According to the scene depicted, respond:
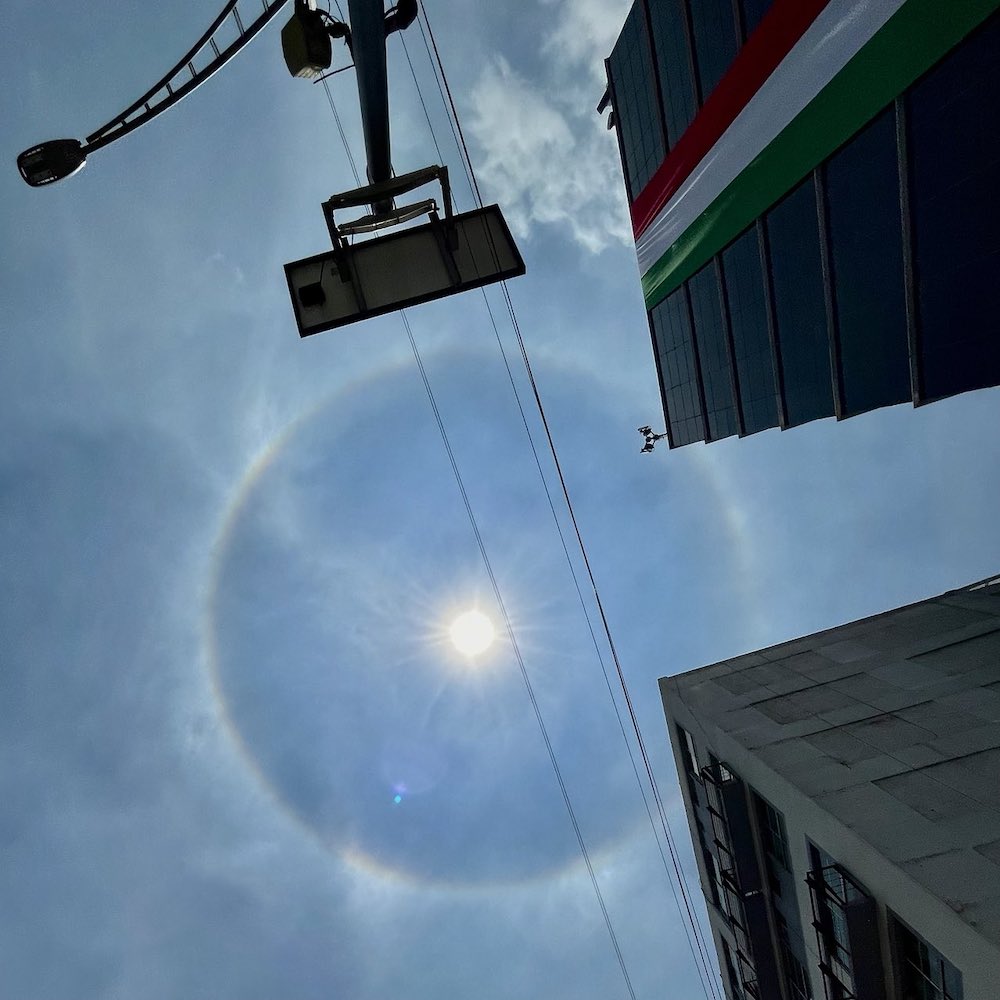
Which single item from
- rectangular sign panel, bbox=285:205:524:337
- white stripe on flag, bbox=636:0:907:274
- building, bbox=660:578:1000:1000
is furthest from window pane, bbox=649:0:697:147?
rectangular sign panel, bbox=285:205:524:337

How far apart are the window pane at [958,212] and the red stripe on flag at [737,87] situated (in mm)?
5443

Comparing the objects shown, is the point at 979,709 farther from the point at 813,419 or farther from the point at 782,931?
the point at 813,419

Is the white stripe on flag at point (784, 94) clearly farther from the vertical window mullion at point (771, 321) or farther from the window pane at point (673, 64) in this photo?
the vertical window mullion at point (771, 321)

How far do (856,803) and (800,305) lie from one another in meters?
17.4

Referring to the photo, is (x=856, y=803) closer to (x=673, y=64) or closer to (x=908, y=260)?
(x=908, y=260)

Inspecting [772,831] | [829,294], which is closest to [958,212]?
A: [829,294]

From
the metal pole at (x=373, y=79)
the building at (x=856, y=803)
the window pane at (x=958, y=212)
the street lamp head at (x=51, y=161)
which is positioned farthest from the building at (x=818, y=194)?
the street lamp head at (x=51, y=161)

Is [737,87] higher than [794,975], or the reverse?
[737,87]

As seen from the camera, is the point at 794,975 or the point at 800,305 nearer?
the point at 794,975

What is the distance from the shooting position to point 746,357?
1056 inches

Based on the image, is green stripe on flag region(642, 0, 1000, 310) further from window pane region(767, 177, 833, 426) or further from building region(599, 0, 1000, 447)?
window pane region(767, 177, 833, 426)

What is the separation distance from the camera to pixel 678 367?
33312mm

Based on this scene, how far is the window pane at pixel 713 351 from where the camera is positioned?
28062mm

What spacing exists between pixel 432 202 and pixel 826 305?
1821 cm
